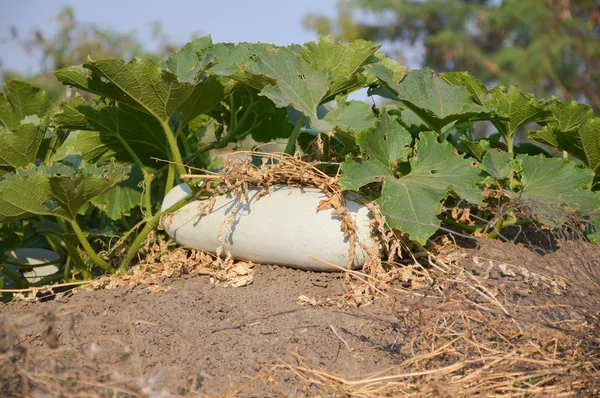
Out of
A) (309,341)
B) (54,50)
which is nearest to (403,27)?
(54,50)

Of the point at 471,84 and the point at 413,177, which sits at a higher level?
the point at 471,84

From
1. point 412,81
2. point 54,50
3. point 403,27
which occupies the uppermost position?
point 412,81

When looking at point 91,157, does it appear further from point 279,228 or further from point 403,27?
point 403,27

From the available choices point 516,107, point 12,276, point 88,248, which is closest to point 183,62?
point 88,248

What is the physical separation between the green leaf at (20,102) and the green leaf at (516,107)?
8.37ft

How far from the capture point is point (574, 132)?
3537 millimetres

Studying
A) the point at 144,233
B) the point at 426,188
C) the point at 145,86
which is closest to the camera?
the point at 426,188

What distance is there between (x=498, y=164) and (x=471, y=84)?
0.47 metres

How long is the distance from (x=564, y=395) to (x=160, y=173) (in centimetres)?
251

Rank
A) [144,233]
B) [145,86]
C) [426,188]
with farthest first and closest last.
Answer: [144,233], [145,86], [426,188]

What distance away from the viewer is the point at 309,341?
267cm

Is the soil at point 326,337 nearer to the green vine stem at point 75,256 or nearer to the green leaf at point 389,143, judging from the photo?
the green vine stem at point 75,256

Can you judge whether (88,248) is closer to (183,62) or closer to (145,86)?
(145,86)

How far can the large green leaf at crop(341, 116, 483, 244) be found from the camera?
3.01m
